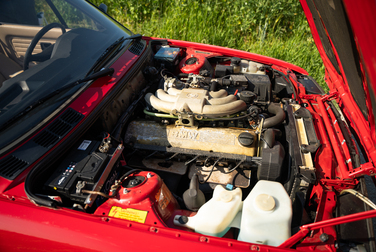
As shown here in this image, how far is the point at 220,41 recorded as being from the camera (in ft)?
18.6

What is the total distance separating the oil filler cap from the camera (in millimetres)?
2139

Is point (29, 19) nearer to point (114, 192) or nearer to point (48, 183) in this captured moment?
point (48, 183)

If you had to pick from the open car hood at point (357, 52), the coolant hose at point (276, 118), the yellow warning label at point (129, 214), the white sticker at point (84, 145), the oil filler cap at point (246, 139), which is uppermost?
the open car hood at point (357, 52)

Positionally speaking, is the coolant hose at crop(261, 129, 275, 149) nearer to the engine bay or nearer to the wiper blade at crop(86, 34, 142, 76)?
the engine bay

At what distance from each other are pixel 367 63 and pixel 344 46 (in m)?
0.36

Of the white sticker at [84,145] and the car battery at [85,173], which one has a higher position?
the white sticker at [84,145]

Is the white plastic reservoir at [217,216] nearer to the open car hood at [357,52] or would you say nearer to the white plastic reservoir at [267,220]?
the white plastic reservoir at [267,220]

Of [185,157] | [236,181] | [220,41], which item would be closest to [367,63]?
[236,181]

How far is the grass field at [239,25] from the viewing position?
18.4ft

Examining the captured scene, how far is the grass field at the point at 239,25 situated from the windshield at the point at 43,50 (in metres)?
3.05

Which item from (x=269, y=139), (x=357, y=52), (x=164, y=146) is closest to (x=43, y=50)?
(x=164, y=146)

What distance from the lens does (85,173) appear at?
173cm

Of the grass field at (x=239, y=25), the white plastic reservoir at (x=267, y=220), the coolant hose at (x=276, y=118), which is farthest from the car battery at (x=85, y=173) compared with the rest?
the grass field at (x=239, y=25)

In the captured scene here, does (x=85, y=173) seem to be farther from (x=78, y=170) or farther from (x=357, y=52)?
(x=357, y=52)
